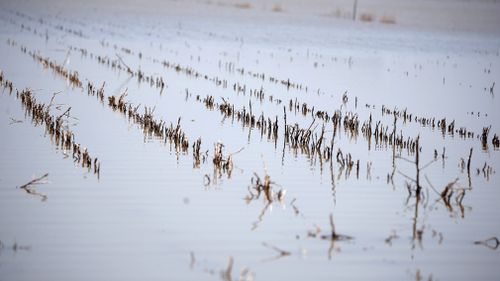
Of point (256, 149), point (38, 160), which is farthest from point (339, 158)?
point (38, 160)

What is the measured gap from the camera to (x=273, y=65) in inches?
826

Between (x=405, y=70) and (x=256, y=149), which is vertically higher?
(x=405, y=70)

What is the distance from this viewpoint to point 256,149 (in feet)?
26.1

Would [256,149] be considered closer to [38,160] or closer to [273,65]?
[38,160]

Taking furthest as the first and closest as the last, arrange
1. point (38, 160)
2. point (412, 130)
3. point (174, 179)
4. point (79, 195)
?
point (412, 130)
point (38, 160)
point (174, 179)
point (79, 195)

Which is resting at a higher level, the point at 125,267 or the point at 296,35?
the point at 296,35

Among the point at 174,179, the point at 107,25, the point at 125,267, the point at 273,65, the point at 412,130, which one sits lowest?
the point at 125,267

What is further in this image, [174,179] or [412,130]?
[412,130]

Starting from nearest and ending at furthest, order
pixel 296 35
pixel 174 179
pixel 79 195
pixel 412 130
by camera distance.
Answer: pixel 79 195, pixel 174 179, pixel 412 130, pixel 296 35

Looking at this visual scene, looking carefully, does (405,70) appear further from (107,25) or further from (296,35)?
(107,25)

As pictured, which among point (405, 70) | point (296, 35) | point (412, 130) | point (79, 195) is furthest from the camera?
point (296, 35)

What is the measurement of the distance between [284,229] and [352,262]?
2.36ft

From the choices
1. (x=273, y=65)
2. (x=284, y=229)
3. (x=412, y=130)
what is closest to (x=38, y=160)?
(x=284, y=229)

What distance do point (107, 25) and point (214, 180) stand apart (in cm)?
3350
